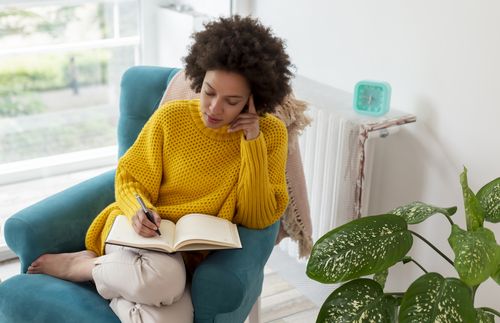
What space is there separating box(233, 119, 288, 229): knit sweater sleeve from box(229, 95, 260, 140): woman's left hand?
0.02m

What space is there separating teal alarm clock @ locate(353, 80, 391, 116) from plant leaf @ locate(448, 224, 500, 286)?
709 mm

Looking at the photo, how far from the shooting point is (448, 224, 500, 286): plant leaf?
1.29m

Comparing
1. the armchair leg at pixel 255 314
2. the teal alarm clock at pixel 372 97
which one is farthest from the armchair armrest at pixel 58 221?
the teal alarm clock at pixel 372 97

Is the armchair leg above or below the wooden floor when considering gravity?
above

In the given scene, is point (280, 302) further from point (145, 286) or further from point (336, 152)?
point (145, 286)

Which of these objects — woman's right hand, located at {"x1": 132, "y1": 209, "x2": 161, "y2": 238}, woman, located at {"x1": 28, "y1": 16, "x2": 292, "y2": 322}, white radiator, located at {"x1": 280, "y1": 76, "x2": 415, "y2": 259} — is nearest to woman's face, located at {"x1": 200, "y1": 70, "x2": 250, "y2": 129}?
woman, located at {"x1": 28, "y1": 16, "x2": 292, "y2": 322}

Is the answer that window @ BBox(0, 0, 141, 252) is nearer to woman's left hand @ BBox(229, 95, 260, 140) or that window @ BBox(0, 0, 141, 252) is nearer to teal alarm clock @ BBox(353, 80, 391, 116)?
teal alarm clock @ BBox(353, 80, 391, 116)

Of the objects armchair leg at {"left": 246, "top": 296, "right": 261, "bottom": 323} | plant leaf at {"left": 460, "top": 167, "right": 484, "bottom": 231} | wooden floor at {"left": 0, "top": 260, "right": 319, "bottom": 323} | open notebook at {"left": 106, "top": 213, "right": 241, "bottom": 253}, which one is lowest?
wooden floor at {"left": 0, "top": 260, "right": 319, "bottom": 323}

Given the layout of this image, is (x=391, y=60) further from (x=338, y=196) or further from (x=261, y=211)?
(x=261, y=211)

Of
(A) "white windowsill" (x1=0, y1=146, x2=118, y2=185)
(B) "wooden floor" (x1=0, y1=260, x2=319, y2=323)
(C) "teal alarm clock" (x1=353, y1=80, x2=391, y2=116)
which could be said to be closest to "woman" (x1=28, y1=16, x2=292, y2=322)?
(C) "teal alarm clock" (x1=353, y1=80, x2=391, y2=116)

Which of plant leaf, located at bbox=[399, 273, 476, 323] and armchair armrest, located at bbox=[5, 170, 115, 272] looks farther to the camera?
armchair armrest, located at bbox=[5, 170, 115, 272]

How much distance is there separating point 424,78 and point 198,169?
0.75 meters

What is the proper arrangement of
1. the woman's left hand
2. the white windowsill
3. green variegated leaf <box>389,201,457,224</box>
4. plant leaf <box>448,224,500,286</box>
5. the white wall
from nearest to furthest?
plant leaf <box>448,224,500,286</box>, green variegated leaf <box>389,201,457,224</box>, the woman's left hand, the white wall, the white windowsill

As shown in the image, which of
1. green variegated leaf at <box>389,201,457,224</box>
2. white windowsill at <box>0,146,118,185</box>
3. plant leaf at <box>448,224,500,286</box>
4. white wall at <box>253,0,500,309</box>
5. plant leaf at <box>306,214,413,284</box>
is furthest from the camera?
white windowsill at <box>0,146,118,185</box>
